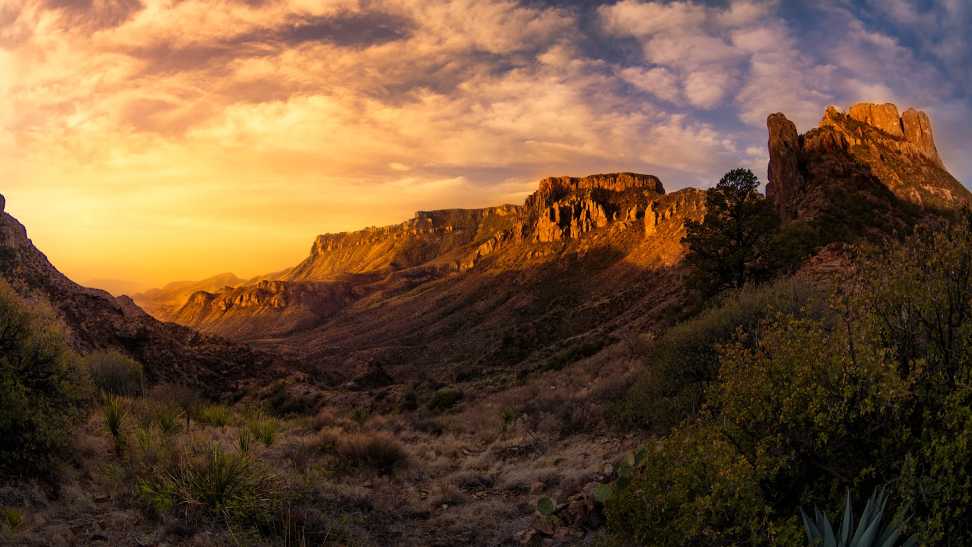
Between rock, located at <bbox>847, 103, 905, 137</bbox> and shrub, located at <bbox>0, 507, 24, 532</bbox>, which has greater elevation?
rock, located at <bbox>847, 103, 905, 137</bbox>

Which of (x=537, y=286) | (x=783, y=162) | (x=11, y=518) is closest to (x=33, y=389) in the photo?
(x=11, y=518)

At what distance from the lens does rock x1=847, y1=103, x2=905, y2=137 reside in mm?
70688

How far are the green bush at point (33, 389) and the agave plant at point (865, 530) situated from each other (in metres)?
10.7

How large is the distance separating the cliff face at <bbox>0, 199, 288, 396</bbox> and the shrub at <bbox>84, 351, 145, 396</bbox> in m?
8.96

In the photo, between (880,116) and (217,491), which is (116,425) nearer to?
(217,491)

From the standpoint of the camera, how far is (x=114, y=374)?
72.5ft

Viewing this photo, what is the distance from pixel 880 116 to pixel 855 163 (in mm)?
23968

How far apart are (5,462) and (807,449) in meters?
11.1

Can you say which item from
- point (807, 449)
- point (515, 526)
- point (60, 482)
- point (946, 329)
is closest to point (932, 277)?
point (946, 329)

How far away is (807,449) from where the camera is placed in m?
5.35

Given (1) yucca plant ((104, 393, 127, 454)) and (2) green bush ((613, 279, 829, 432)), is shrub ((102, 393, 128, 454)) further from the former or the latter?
(2) green bush ((613, 279, 829, 432))

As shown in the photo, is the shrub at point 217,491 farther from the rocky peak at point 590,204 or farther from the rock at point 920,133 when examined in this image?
the rocky peak at point 590,204

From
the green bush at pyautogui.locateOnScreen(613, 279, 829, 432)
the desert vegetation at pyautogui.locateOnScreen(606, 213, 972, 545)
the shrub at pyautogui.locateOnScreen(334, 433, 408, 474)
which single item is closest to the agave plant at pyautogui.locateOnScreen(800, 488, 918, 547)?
the desert vegetation at pyautogui.locateOnScreen(606, 213, 972, 545)

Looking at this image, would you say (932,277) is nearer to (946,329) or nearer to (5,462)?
(946,329)
